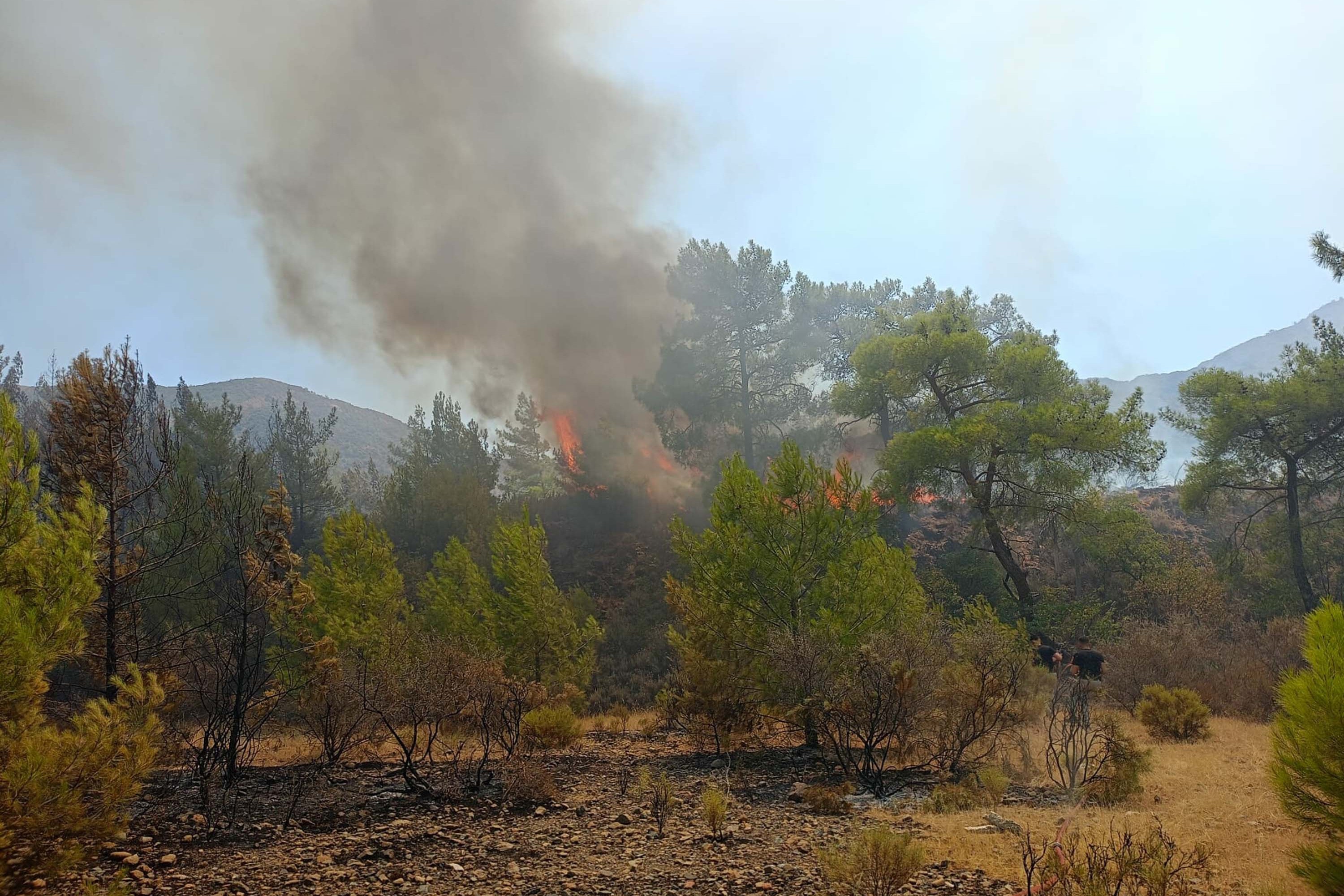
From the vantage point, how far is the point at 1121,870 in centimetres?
533

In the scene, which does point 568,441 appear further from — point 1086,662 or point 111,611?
point 1086,662

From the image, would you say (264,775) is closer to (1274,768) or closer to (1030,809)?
(1030,809)

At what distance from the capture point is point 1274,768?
4.64m

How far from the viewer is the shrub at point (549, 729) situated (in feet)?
47.0

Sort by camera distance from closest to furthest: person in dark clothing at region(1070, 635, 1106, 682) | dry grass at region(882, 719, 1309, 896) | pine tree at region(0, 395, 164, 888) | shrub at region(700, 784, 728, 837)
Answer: pine tree at region(0, 395, 164, 888)
dry grass at region(882, 719, 1309, 896)
shrub at region(700, 784, 728, 837)
person in dark clothing at region(1070, 635, 1106, 682)

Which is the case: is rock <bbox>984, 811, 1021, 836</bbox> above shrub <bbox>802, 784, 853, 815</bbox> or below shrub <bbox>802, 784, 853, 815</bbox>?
above

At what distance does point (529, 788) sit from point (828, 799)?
4.47 m

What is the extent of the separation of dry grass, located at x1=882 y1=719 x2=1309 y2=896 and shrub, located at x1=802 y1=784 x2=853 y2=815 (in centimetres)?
112

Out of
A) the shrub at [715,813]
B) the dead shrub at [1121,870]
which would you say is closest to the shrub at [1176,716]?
the dead shrub at [1121,870]

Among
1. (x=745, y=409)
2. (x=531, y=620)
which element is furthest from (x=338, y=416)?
(x=531, y=620)

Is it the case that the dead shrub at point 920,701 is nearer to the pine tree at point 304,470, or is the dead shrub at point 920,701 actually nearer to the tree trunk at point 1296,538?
the tree trunk at point 1296,538

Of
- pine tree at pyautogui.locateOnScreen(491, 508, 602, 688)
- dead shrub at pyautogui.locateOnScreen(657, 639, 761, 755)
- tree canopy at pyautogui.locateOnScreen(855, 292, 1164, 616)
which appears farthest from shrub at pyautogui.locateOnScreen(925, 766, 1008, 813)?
tree canopy at pyautogui.locateOnScreen(855, 292, 1164, 616)

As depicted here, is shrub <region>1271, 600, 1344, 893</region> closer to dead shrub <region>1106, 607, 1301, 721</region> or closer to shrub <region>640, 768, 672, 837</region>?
shrub <region>640, 768, 672, 837</region>

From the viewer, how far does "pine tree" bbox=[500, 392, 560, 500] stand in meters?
55.8
